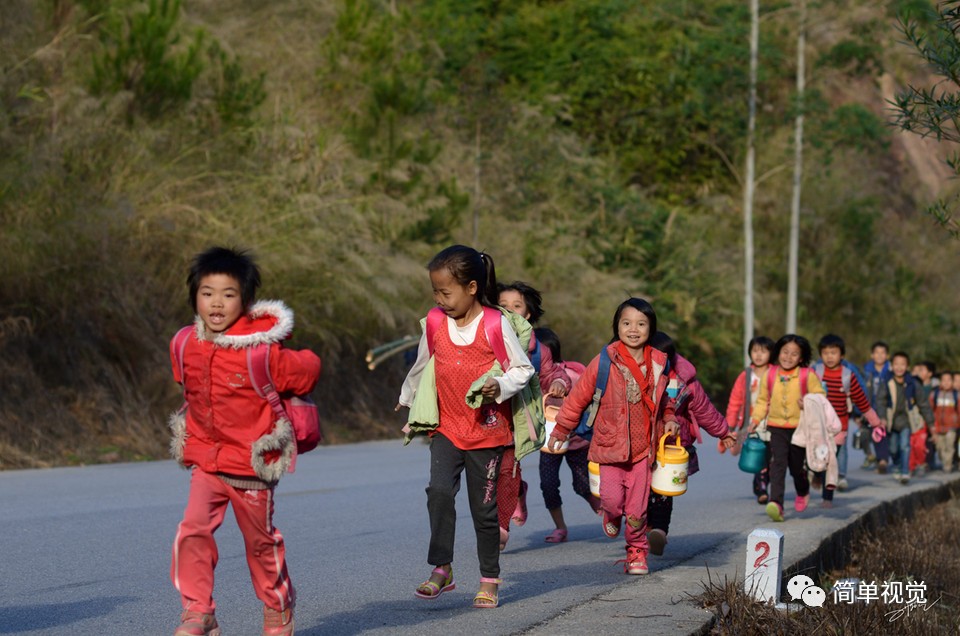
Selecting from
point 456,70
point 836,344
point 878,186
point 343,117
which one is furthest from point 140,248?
point 878,186

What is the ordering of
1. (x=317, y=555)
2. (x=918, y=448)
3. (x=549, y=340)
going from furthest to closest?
(x=918, y=448), (x=549, y=340), (x=317, y=555)

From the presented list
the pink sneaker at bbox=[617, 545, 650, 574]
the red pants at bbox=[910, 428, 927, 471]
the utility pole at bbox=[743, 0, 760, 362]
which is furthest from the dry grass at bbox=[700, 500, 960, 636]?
the utility pole at bbox=[743, 0, 760, 362]

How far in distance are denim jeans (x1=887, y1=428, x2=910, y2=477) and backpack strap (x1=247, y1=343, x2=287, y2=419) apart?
13452mm

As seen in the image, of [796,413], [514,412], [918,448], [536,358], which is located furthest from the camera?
[918,448]

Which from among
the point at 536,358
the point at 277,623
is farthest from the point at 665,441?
the point at 277,623

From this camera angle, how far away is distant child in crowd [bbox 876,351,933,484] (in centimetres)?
1784

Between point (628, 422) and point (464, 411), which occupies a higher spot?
point (464, 411)

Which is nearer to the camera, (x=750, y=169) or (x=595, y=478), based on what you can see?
(x=595, y=478)

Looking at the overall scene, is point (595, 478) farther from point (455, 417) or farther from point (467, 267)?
point (467, 267)

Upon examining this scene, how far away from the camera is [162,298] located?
65.1 feet

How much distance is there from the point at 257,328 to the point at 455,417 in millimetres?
1602

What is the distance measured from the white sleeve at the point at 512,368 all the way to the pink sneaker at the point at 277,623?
157 centimetres

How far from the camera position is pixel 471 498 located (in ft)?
23.2

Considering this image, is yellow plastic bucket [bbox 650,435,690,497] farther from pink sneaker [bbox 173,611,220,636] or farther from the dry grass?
pink sneaker [bbox 173,611,220,636]
